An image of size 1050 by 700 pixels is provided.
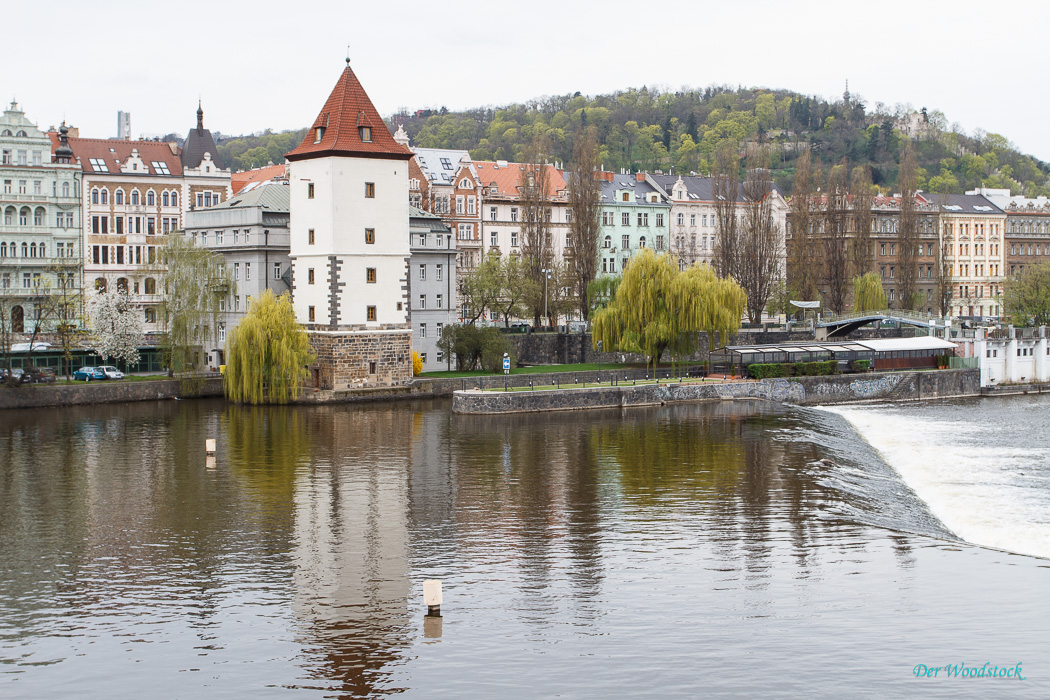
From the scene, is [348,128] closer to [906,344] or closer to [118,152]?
[118,152]

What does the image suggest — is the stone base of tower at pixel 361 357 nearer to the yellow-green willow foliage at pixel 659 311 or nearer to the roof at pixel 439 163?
the yellow-green willow foliage at pixel 659 311

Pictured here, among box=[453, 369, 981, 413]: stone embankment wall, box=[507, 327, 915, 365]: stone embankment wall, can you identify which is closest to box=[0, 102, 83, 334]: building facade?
box=[507, 327, 915, 365]: stone embankment wall

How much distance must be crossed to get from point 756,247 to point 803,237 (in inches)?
306

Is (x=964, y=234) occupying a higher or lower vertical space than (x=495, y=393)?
higher

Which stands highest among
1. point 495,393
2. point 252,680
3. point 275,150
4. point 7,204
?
point 275,150

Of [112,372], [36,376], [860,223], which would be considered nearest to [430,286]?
[112,372]

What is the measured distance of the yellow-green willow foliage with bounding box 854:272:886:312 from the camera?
315ft

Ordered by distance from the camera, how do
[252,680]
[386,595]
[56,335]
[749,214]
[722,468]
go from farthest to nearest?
[749,214]
[56,335]
[722,468]
[386,595]
[252,680]

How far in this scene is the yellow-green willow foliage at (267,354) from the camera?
58219mm

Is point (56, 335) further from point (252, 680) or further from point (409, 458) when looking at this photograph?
point (252, 680)

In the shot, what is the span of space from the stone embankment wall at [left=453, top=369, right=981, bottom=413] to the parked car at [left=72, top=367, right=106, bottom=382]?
66.4ft

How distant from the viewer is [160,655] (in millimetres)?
22188

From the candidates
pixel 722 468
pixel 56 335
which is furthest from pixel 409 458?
pixel 56 335

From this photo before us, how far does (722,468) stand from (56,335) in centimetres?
3983
